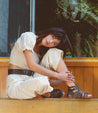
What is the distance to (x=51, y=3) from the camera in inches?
93.0

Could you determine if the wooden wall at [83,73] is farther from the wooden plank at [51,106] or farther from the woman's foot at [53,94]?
the wooden plank at [51,106]

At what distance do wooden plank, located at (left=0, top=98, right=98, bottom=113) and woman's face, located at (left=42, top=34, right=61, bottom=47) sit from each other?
414mm

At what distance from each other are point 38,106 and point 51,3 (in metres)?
1.13

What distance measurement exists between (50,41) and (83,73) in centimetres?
62

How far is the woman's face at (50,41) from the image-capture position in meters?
1.78

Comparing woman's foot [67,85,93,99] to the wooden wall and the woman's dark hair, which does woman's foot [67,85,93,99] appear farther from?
the wooden wall

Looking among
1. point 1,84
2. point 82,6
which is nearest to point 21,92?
point 1,84

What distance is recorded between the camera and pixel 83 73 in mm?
2240

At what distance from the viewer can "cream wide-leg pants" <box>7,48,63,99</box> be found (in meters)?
1.59

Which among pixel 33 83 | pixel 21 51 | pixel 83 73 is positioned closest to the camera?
pixel 33 83

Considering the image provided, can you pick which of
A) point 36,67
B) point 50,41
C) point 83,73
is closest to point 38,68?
point 36,67

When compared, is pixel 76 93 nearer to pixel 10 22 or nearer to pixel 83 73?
pixel 83 73

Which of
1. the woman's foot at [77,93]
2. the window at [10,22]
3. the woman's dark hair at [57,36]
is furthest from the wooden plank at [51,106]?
the window at [10,22]

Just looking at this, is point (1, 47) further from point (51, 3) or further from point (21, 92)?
point (21, 92)
